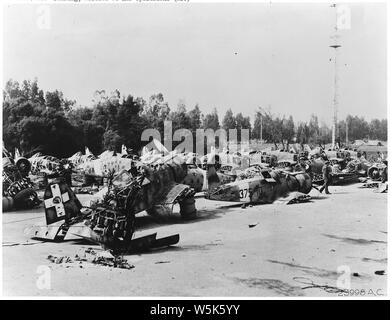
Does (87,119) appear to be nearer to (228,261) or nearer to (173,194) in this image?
(173,194)

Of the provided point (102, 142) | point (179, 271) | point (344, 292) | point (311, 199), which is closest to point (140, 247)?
point (179, 271)

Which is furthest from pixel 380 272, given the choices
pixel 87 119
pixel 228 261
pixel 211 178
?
pixel 87 119

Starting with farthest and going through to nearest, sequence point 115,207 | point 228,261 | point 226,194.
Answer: point 226,194
point 115,207
point 228,261

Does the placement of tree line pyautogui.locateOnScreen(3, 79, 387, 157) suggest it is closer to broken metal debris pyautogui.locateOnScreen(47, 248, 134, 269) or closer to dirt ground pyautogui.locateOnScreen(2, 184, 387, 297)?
dirt ground pyautogui.locateOnScreen(2, 184, 387, 297)

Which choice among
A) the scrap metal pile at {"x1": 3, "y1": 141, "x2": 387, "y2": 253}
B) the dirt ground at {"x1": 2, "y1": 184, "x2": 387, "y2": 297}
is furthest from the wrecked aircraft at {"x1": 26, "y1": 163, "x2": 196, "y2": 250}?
the dirt ground at {"x1": 2, "y1": 184, "x2": 387, "y2": 297}

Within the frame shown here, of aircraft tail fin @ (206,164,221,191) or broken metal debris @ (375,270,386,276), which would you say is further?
aircraft tail fin @ (206,164,221,191)
